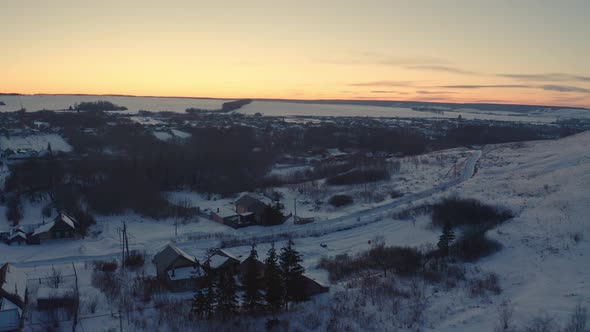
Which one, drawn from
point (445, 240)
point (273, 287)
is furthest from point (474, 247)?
point (273, 287)

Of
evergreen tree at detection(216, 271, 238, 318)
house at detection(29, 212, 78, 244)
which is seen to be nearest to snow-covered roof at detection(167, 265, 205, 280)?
evergreen tree at detection(216, 271, 238, 318)

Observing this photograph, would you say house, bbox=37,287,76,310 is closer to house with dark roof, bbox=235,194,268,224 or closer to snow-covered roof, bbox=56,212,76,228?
snow-covered roof, bbox=56,212,76,228

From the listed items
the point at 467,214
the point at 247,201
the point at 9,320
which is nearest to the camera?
the point at 9,320

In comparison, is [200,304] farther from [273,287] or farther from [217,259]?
[217,259]

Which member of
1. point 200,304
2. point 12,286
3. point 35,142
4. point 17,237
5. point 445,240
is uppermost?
point 35,142

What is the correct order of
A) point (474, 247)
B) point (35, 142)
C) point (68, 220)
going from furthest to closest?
point (35, 142), point (68, 220), point (474, 247)

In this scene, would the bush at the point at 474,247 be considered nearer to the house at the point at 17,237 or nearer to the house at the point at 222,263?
the house at the point at 222,263
